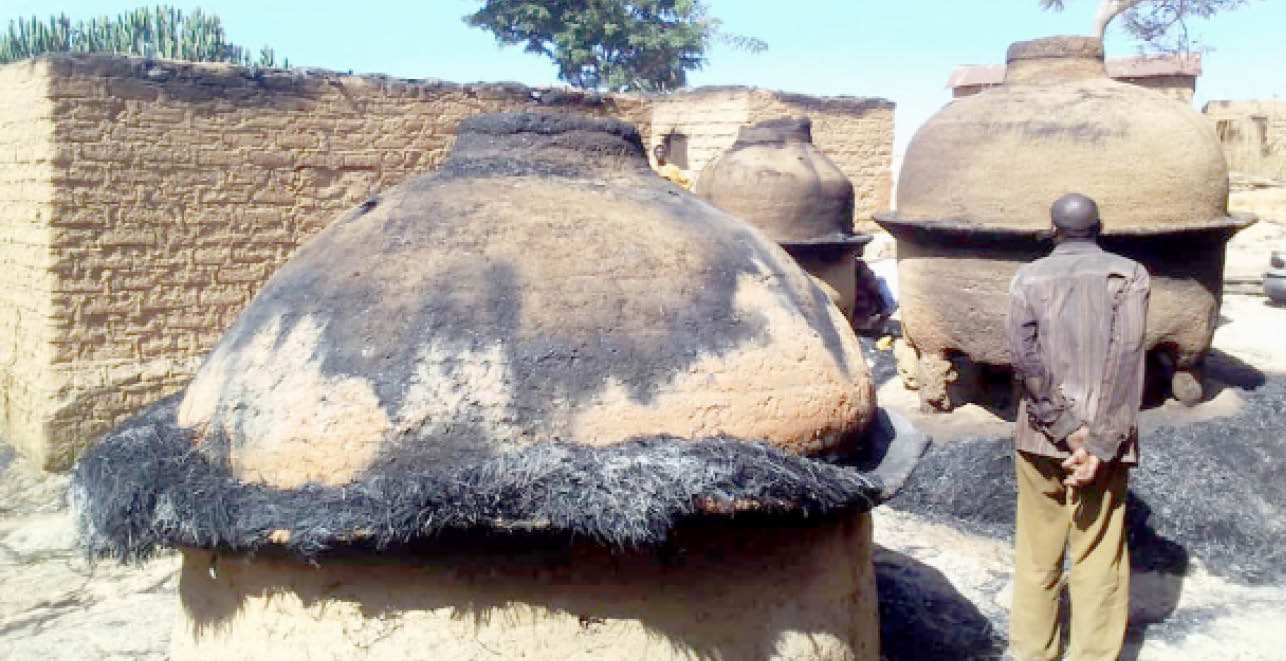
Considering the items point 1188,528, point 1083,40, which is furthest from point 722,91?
point 1188,528

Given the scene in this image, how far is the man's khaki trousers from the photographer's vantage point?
12.5 feet

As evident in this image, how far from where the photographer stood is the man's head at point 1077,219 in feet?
13.1

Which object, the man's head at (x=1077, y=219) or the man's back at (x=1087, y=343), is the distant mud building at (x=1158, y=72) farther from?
the man's back at (x=1087, y=343)

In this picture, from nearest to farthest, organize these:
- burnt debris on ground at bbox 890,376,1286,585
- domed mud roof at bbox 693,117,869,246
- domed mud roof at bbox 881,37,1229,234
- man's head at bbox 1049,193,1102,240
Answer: man's head at bbox 1049,193,1102,240 < burnt debris on ground at bbox 890,376,1286,585 < domed mud roof at bbox 881,37,1229,234 < domed mud roof at bbox 693,117,869,246

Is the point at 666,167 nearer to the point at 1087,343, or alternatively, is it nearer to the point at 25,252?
the point at 25,252

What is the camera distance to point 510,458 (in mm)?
2109

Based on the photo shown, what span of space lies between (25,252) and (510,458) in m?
6.14

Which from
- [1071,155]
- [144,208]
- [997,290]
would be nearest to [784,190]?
[997,290]

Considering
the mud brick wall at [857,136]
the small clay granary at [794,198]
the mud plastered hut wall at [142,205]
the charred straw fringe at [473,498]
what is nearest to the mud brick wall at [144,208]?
the mud plastered hut wall at [142,205]

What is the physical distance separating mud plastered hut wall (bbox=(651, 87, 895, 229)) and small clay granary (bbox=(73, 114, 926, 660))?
337 inches

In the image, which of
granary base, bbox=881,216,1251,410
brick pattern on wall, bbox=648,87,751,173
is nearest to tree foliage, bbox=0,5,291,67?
brick pattern on wall, bbox=648,87,751,173

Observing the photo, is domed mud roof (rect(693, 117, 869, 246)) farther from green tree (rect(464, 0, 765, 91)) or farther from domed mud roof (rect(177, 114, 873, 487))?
green tree (rect(464, 0, 765, 91))

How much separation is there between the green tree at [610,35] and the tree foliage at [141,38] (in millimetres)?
6571

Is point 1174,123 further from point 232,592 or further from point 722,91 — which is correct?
point 722,91
